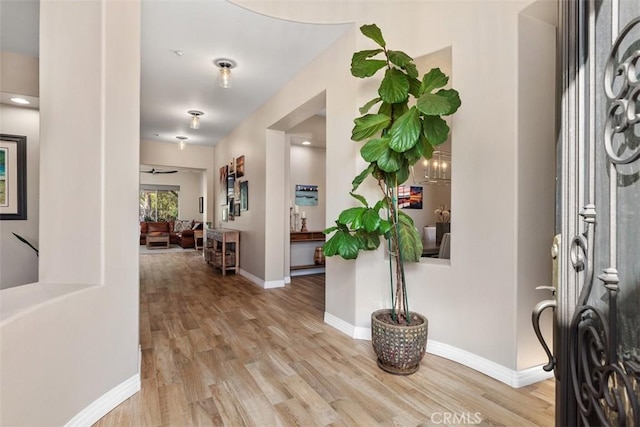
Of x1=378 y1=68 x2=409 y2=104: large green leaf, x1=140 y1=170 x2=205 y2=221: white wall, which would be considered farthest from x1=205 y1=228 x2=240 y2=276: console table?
x1=140 y1=170 x2=205 y2=221: white wall

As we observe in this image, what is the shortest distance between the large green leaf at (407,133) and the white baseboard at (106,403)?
2.25 meters

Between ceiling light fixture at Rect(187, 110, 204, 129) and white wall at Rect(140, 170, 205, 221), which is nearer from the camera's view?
ceiling light fixture at Rect(187, 110, 204, 129)

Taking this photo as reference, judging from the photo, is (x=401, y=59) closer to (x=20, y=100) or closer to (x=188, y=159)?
(x=20, y=100)

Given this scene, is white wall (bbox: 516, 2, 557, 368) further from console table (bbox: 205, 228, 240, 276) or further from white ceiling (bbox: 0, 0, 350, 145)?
console table (bbox: 205, 228, 240, 276)

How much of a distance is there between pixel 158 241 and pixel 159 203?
2901 millimetres

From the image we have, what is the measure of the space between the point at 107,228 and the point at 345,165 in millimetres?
1992

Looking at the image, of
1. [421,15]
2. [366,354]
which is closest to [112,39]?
[421,15]

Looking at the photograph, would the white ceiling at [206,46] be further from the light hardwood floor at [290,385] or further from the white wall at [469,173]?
the light hardwood floor at [290,385]

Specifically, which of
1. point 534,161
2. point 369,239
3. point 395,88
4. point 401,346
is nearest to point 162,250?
point 369,239

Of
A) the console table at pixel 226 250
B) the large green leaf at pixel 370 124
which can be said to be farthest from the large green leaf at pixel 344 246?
the console table at pixel 226 250

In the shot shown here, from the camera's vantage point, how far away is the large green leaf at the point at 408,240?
2.41m

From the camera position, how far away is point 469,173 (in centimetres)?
234

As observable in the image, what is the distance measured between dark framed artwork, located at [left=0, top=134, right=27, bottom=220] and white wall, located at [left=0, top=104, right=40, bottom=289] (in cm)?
4

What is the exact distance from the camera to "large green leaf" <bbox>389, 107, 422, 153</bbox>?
6.64 feet
